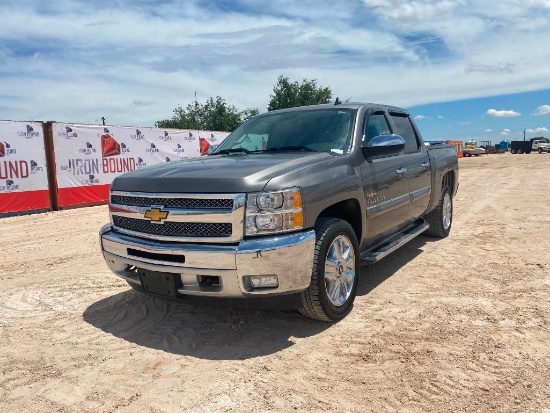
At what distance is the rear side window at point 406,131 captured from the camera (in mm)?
5477

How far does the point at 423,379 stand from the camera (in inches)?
110

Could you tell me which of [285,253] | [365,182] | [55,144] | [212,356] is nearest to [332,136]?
[365,182]

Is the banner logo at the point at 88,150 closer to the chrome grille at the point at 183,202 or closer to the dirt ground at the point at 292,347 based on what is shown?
the dirt ground at the point at 292,347

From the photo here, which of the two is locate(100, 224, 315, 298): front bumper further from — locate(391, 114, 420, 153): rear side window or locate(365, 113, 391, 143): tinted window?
locate(391, 114, 420, 153): rear side window

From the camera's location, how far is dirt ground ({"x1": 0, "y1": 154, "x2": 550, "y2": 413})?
104 inches

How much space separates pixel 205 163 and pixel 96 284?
2.21m

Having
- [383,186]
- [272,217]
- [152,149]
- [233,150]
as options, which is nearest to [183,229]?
[272,217]

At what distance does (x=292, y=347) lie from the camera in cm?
333

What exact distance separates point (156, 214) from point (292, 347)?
56.2 inches

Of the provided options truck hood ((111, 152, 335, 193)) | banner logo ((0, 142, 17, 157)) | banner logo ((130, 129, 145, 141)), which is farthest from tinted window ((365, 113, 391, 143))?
banner logo ((130, 129, 145, 141))

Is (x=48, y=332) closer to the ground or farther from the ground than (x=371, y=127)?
closer to the ground

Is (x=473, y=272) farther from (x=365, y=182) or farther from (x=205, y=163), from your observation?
(x=205, y=163)

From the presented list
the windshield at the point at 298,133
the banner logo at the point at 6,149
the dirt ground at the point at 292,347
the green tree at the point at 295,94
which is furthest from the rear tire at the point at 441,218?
the green tree at the point at 295,94

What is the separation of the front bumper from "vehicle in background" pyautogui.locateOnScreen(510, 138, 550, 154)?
63017 millimetres
